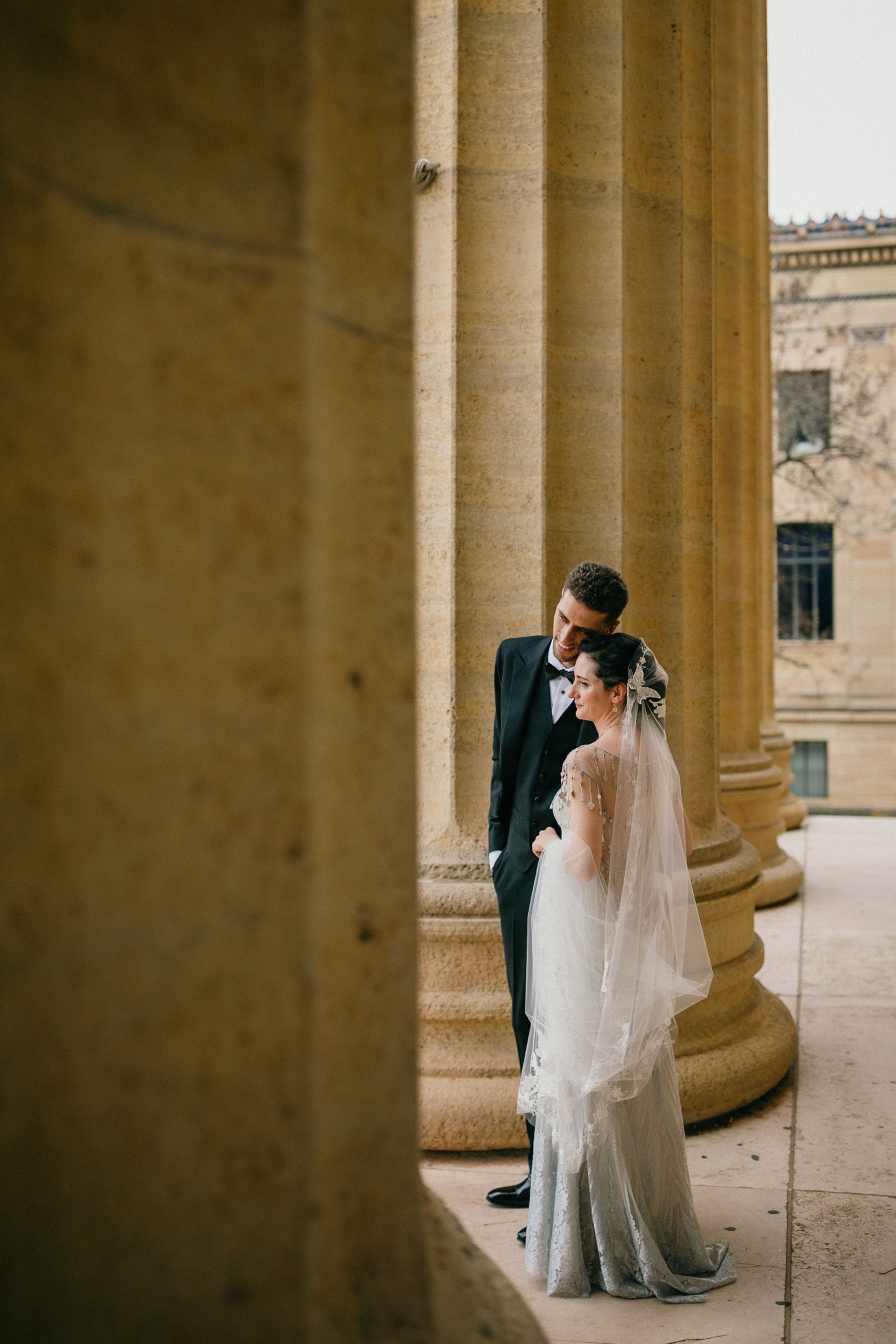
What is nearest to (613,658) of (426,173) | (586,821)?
(586,821)

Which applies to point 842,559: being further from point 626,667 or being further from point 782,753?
point 626,667

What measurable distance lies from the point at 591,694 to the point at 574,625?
1.13ft

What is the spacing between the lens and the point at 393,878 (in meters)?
1.35

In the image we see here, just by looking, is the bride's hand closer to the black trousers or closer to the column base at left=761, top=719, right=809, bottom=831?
the black trousers

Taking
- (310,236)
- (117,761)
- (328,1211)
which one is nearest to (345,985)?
(328,1211)

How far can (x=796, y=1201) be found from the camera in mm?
4188

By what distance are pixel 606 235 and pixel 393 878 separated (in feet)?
13.7

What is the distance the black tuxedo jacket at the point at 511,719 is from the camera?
13.7 ft

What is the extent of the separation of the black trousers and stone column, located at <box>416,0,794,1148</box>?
Answer: 529mm

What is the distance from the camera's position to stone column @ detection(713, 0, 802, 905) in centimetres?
836

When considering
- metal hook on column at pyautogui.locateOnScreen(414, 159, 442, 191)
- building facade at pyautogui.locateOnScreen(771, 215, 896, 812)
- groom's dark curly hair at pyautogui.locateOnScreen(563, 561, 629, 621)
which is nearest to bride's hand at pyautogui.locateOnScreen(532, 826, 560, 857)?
groom's dark curly hair at pyautogui.locateOnScreen(563, 561, 629, 621)

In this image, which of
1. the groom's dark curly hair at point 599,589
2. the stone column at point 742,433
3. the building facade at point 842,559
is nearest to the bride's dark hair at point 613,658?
the groom's dark curly hair at point 599,589

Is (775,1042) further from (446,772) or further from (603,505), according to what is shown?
(603,505)

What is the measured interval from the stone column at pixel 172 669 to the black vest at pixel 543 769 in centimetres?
288
